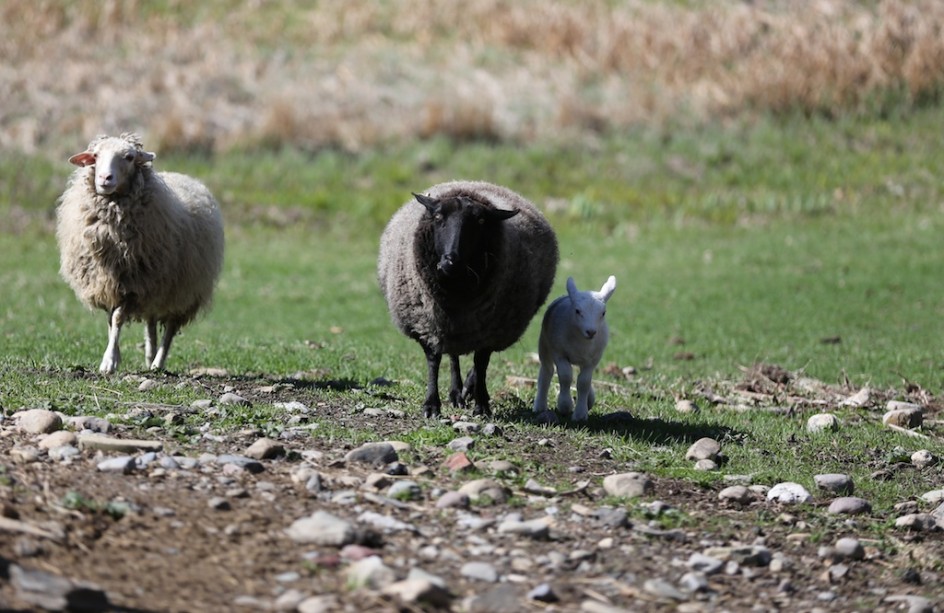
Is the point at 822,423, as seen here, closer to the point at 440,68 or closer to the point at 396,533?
the point at 396,533

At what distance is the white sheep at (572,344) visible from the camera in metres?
8.97

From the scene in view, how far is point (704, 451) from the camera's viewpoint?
8102mm

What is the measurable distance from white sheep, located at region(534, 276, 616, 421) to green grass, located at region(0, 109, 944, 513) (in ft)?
0.94

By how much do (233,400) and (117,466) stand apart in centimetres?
228

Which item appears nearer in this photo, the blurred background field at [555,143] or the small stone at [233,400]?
the small stone at [233,400]

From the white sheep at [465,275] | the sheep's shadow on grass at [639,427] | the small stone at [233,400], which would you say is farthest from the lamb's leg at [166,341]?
the sheep's shadow on grass at [639,427]

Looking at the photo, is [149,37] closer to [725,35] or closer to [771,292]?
[725,35]

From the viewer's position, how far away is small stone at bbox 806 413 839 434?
31.8ft

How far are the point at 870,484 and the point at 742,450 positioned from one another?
3.07 ft

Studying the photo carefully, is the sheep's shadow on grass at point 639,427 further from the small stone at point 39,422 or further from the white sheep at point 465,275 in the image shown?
the small stone at point 39,422

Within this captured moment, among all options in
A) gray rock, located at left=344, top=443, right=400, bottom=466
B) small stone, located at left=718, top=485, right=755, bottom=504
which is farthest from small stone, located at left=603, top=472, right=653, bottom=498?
gray rock, located at left=344, top=443, right=400, bottom=466

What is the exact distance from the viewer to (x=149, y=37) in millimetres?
31672

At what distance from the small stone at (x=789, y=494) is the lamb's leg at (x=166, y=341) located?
596 centimetres

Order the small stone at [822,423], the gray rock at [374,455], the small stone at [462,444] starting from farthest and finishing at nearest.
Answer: the small stone at [822,423]
the small stone at [462,444]
the gray rock at [374,455]
